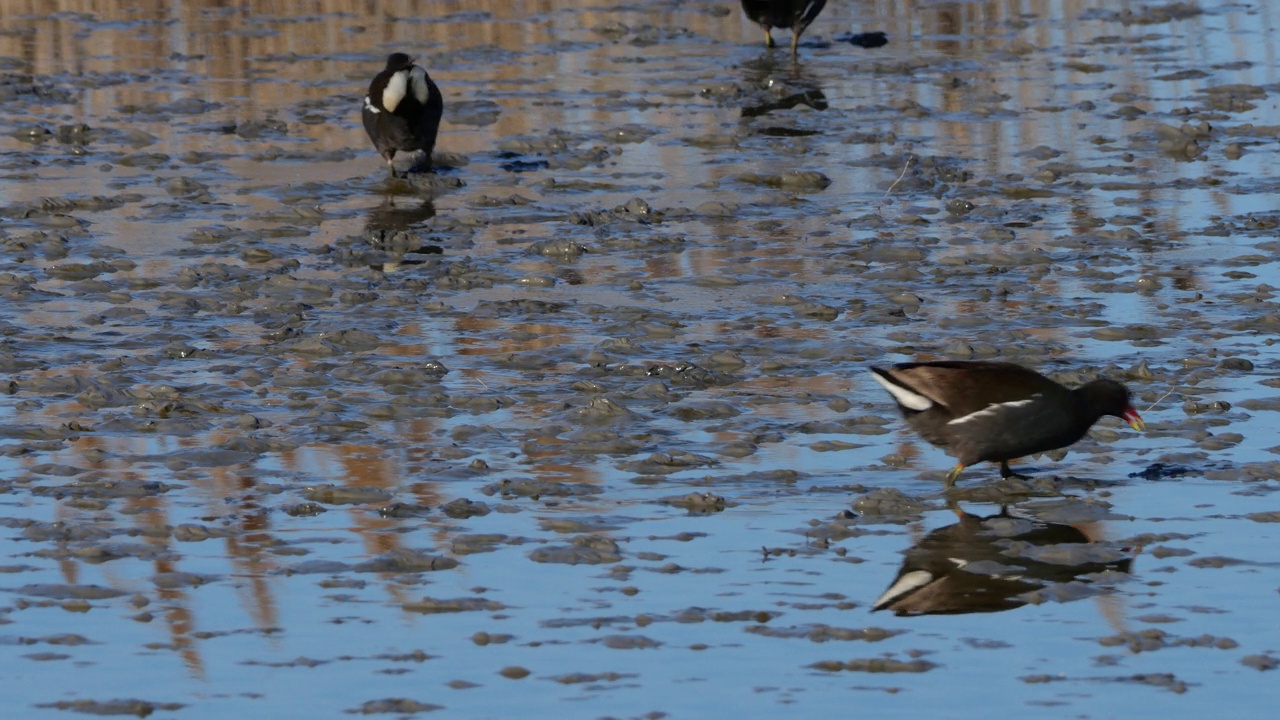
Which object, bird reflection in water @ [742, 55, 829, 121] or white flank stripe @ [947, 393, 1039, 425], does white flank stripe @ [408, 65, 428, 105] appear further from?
white flank stripe @ [947, 393, 1039, 425]

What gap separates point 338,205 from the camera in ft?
47.8

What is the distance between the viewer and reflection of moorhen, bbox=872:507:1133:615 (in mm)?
7203

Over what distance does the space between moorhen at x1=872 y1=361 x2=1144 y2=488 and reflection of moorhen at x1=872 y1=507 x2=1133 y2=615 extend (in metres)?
0.32

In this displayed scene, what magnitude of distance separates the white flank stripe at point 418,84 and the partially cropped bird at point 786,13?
5.86 m

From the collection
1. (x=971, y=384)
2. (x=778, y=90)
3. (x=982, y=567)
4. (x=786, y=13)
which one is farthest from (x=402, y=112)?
(x=982, y=567)

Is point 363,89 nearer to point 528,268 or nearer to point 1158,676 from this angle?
point 528,268

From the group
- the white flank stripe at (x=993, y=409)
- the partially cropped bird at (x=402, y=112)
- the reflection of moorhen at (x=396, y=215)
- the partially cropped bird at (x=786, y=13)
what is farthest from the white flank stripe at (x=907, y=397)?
the partially cropped bird at (x=786, y=13)

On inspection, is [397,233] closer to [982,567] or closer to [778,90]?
[778,90]

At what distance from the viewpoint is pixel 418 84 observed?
1535 cm

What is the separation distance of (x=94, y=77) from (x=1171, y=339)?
12.3 metres

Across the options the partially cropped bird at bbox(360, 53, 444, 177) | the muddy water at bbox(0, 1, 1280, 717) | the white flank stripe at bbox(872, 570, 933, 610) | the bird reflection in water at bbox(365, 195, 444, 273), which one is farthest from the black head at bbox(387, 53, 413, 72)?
the white flank stripe at bbox(872, 570, 933, 610)

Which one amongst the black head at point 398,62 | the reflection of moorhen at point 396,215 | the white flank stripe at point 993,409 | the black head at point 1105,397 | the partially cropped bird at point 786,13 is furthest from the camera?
the partially cropped bird at point 786,13

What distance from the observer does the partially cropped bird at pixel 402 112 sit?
1506cm

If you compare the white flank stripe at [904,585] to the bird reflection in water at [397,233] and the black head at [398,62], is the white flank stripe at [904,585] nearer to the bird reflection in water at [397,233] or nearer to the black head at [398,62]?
the bird reflection in water at [397,233]
